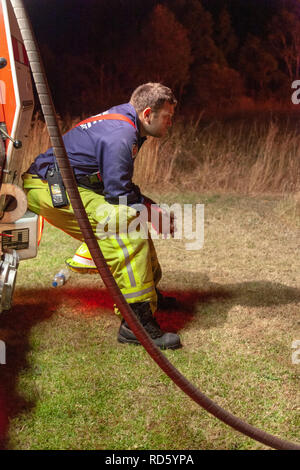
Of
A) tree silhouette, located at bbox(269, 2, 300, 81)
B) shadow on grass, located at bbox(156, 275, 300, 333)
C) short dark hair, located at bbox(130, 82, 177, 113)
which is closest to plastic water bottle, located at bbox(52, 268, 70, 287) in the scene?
shadow on grass, located at bbox(156, 275, 300, 333)

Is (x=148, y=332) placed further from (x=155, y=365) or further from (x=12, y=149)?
(x=12, y=149)

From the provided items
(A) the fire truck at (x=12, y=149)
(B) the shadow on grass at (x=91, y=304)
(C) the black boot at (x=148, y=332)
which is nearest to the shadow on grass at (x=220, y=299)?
(B) the shadow on grass at (x=91, y=304)

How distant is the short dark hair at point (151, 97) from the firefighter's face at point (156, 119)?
3 centimetres

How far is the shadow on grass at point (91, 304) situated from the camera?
287cm

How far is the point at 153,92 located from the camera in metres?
2.93

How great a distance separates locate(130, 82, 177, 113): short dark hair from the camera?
2922 millimetres

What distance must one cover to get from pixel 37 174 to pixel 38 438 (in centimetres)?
157

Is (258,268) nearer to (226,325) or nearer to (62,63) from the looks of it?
(226,325)

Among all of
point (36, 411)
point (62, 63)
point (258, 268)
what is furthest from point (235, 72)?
point (36, 411)

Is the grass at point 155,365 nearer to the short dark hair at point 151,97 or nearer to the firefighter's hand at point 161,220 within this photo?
the firefighter's hand at point 161,220

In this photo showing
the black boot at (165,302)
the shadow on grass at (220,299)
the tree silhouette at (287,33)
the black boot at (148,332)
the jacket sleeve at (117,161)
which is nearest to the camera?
the jacket sleeve at (117,161)

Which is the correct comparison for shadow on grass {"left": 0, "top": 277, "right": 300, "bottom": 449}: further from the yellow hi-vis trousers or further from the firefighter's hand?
the firefighter's hand

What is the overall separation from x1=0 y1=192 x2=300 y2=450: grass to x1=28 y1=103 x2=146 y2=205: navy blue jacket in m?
0.88

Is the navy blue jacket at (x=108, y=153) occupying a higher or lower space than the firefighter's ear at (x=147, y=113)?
lower
